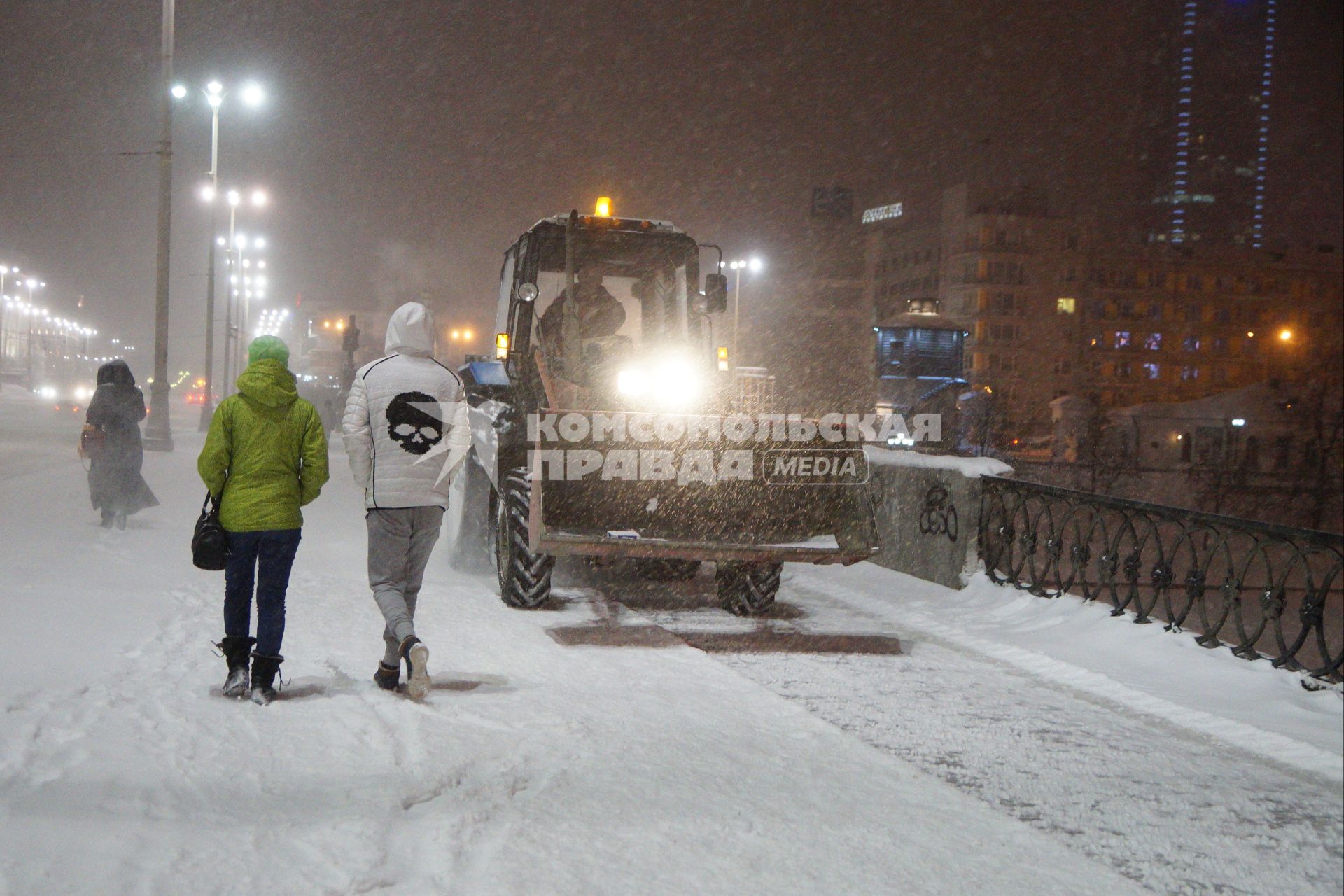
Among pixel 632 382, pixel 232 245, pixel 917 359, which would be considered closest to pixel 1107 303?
pixel 917 359

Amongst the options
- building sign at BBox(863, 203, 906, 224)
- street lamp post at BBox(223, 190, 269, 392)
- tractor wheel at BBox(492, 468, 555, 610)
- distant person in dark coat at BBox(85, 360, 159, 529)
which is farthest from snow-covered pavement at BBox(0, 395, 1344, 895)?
building sign at BBox(863, 203, 906, 224)

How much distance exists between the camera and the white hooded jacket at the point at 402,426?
6.02 m

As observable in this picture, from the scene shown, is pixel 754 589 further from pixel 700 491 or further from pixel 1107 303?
pixel 1107 303

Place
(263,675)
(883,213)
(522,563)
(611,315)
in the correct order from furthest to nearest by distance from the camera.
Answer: (883,213) → (611,315) → (522,563) → (263,675)

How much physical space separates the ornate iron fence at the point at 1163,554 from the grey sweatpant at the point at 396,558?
17.7 feet

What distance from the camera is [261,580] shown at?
5.79 metres

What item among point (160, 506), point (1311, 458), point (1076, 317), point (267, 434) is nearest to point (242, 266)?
point (160, 506)

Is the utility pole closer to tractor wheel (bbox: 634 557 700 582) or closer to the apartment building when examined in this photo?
tractor wheel (bbox: 634 557 700 582)

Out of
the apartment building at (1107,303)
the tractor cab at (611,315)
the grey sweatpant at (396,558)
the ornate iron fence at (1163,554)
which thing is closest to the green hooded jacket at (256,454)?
the grey sweatpant at (396,558)

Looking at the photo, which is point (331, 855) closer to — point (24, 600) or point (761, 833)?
point (761, 833)

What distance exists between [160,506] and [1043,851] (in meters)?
12.4

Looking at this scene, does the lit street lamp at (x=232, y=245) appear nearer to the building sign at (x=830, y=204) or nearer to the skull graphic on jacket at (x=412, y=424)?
the skull graphic on jacket at (x=412, y=424)

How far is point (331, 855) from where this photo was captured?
3904mm

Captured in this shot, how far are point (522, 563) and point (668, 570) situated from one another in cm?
261
